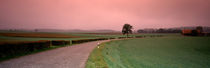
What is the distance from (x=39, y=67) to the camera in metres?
6.80

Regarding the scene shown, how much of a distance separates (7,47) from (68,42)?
1303cm

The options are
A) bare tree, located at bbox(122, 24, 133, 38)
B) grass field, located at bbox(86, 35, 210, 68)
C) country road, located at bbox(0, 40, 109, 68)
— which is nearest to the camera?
country road, located at bbox(0, 40, 109, 68)

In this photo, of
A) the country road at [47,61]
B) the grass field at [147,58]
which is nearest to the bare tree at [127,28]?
the grass field at [147,58]

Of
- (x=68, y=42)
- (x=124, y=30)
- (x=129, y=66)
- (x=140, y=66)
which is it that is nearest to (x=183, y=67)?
(x=140, y=66)

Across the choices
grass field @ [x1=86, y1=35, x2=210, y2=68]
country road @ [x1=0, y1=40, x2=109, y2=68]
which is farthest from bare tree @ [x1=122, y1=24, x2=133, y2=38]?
country road @ [x1=0, y1=40, x2=109, y2=68]

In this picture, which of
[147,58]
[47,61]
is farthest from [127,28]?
[47,61]

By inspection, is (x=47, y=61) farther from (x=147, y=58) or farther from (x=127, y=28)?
(x=127, y=28)

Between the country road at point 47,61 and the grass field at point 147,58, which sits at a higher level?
the country road at point 47,61

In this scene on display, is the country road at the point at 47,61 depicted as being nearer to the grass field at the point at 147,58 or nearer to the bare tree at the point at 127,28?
the grass field at the point at 147,58

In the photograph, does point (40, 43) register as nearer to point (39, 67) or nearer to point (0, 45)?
point (0, 45)

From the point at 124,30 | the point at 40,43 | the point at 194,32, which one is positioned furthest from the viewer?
the point at 194,32

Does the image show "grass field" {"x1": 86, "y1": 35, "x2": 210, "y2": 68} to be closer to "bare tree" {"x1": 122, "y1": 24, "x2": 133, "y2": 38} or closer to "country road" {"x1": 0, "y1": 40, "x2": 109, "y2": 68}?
"country road" {"x1": 0, "y1": 40, "x2": 109, "y2": 68}

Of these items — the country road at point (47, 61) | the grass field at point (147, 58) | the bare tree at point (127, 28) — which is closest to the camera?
the country road at point (47, 61)

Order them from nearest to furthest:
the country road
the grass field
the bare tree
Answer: the country road
the grass field
the bare tree
